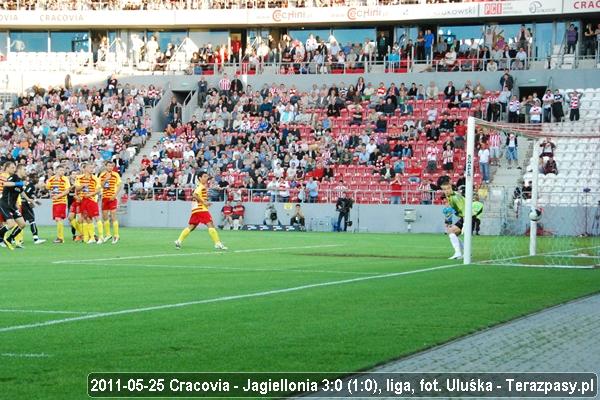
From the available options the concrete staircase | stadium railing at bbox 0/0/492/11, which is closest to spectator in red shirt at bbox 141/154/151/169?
stadium railing at bbox 0/0/492/11

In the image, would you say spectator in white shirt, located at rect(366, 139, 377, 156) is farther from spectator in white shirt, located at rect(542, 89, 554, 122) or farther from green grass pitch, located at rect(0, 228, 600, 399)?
green grass pitch, located at rect(0, 228, 600, 399)

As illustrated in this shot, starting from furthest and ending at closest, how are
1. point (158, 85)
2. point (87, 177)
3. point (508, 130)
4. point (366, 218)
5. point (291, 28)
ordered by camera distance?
1. point (291, 28)
2. point (158, 85)
3. point (366, 218)
4. point (87, 177)
5. point (508, 130)

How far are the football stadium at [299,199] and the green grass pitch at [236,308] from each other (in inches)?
2.6

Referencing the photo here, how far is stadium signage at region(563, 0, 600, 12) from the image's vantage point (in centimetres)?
5022

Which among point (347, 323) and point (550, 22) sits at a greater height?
point (550, 22)

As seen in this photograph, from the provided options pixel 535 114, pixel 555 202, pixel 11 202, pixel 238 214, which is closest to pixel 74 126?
pixel 238 214

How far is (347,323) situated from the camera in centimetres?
1159

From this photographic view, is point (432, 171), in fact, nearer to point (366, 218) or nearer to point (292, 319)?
point (366, 218)

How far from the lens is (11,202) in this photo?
26203mm

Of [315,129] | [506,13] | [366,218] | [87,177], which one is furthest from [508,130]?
[506,13]

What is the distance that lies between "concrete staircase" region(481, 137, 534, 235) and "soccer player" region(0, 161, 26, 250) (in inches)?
599

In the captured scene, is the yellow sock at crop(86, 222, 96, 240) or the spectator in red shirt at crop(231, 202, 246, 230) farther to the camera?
the spectator in red shirt at crop(231, 202, 246, 230)

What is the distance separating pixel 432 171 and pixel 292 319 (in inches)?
1225

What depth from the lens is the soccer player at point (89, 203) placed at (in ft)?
96.5
